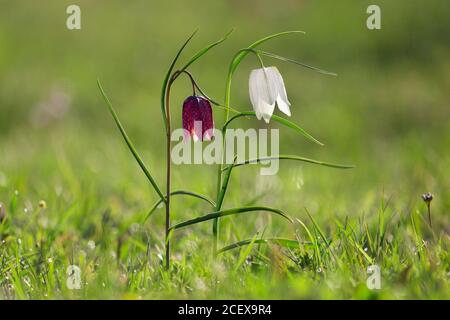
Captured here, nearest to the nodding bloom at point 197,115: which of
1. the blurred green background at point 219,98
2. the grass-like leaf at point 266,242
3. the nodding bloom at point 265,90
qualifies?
the nodding bloom at point 265,90

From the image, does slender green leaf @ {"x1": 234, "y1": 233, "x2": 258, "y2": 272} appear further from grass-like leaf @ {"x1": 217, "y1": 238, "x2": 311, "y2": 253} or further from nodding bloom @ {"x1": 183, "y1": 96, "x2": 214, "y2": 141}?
nodding bloom @ {"x1": 183, "y1": 96, "x2": 214, "y2": 141}

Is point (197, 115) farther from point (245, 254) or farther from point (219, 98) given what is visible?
point (219, 98)

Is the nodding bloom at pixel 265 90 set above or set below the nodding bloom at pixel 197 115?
above

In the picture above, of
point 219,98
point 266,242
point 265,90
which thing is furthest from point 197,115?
point 219,98

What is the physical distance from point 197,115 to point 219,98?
12.3 feet

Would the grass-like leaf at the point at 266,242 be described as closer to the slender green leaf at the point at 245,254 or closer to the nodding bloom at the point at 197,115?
the slender green leaf at the point at 245,254

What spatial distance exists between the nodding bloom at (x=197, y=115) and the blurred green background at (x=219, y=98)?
808mm

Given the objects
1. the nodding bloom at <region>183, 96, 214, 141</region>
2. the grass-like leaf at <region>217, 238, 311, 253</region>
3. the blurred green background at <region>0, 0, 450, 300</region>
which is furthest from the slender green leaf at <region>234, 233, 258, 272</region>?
the blurred green background at <region>0, 0, 450, 300</region>

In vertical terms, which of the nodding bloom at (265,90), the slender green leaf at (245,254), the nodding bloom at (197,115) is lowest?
the slender green leaf at (245,254)

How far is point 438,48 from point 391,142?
1561mm

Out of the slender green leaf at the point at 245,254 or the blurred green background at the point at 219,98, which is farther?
the blurred green background at the point at 219,98

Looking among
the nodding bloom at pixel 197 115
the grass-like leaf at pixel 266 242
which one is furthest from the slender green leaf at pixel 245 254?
the nodding bloom at pixel 197 115

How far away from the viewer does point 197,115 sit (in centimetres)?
208

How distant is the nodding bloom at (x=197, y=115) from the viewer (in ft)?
6.84
